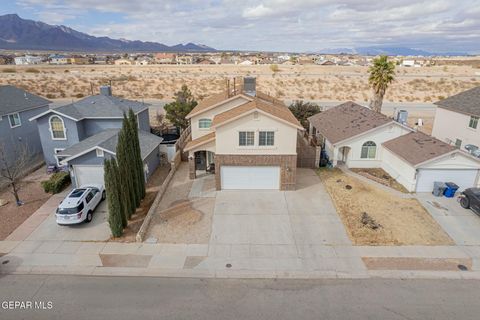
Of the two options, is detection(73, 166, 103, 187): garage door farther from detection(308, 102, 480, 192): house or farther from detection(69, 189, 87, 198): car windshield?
detection(308, 102, 480, 192): house

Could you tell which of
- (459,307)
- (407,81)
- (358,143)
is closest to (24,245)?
(459,307)

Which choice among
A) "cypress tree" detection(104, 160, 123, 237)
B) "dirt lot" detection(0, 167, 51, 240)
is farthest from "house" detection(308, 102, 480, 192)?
"dirt lot" detection(0, 167, 51, 240)

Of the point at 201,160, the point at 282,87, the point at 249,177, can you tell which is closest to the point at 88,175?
the point at 201,160

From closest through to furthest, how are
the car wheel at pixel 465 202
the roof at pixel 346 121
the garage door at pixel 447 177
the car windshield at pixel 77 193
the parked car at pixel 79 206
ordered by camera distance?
the parked car at pixel 79 206 → the car windshield at pixel 77 193 → the car wheel at pixel 465 202 → the garage door at pixel 447 177 → the roof at pixel 346 121

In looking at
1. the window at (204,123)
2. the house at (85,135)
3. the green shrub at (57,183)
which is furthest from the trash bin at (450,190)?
the green shrub at (57,183)

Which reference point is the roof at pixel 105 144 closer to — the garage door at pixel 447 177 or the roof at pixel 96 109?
the roof at pixel 96 109

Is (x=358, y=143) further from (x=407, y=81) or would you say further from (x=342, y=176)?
(x=407, y=81)

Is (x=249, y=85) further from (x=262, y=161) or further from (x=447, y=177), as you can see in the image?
(x=447, y=177)

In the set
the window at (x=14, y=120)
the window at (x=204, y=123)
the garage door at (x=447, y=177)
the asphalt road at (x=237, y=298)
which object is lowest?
the asphalt road at (x=237, y=298)
